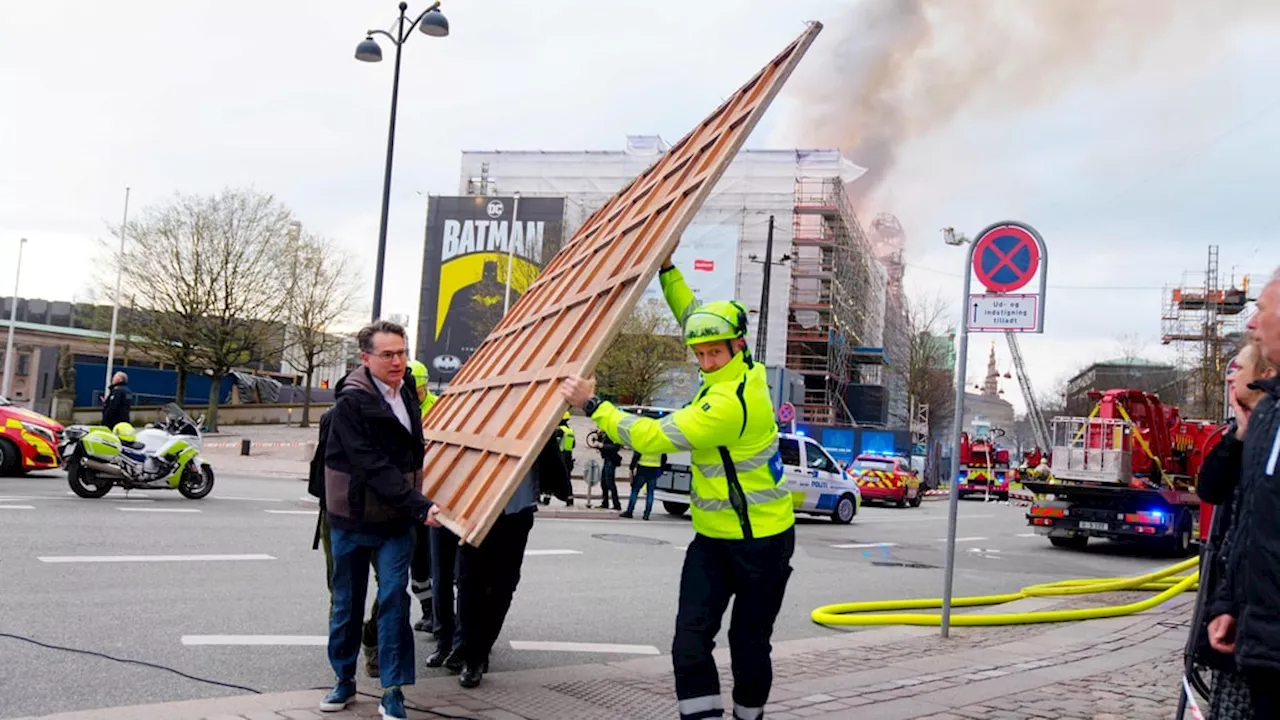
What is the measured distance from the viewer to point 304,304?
45781 millimetres

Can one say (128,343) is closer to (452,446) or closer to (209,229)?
(209,229)

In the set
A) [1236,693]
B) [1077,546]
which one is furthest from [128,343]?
[1236,693]

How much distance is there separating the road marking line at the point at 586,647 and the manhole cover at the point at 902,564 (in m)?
7.18

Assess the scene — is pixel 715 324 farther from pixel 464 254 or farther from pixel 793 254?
pixel 464 254

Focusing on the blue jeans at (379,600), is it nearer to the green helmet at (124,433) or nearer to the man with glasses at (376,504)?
the man with glasses at (376,504)

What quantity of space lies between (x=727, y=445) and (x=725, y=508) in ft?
0.85

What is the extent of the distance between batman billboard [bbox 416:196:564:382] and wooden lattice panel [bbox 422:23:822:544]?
5844cm

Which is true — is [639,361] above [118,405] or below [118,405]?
above

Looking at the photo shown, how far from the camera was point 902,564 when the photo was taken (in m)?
14.0

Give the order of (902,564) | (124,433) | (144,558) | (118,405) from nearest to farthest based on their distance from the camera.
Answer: (144,558), (902,564), (124,433), (118,405)

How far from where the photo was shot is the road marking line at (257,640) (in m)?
6.41

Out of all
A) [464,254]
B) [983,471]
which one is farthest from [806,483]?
[464,254]

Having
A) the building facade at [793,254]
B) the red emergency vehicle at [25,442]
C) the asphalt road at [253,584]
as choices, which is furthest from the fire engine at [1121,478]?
the building facade at [793,254]

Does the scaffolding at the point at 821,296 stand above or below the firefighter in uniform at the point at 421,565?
above
